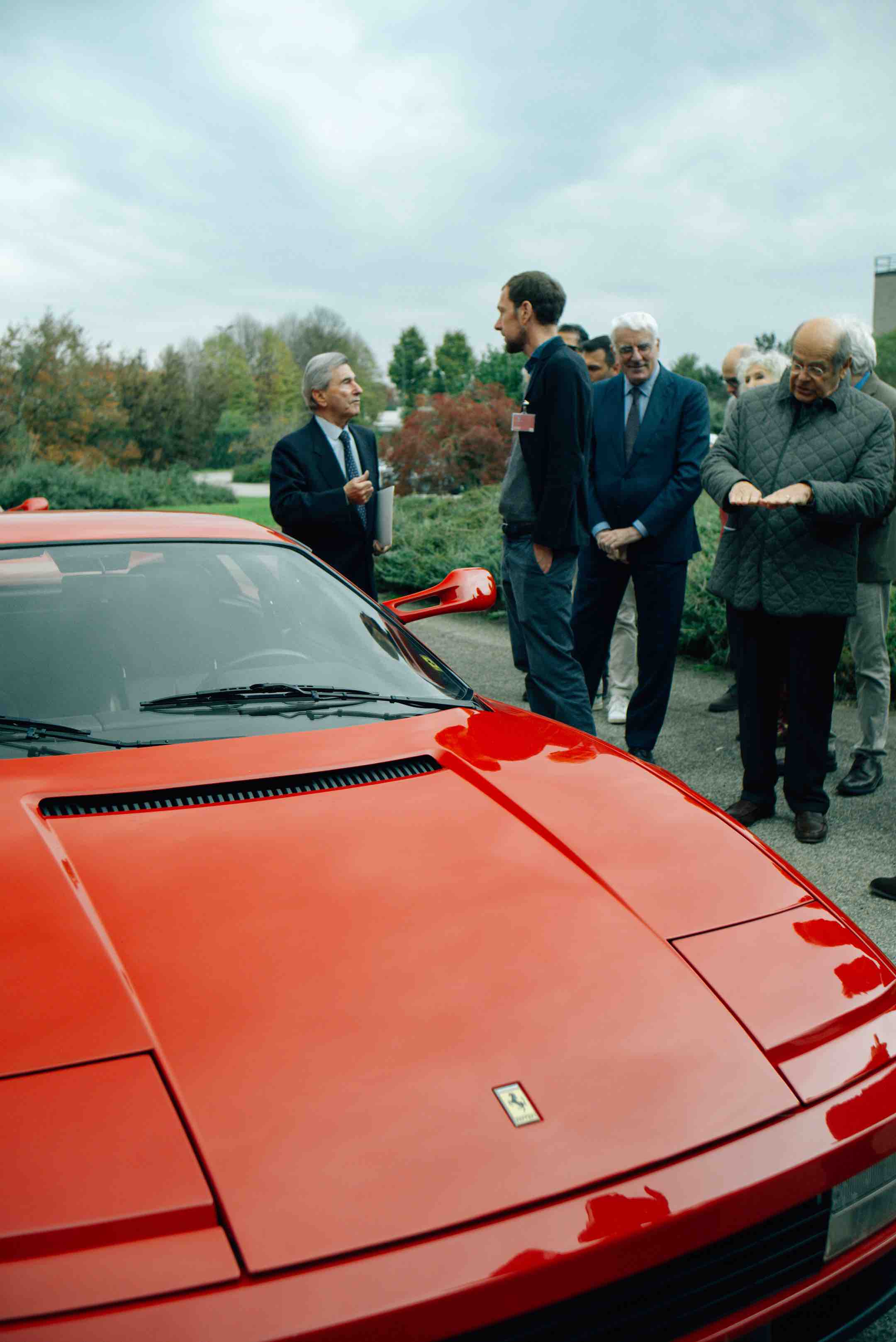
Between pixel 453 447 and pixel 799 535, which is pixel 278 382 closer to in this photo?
pixel 453 447

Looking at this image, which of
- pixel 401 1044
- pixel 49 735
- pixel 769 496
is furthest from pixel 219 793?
pixel 769 496

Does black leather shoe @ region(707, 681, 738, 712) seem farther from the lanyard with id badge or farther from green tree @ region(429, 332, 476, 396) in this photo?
green tree @ region(429, 332, 476, 396)

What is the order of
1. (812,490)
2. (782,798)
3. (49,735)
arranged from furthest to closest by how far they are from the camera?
(782,798), (812,490), (49,735)

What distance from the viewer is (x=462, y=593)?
3010 mm

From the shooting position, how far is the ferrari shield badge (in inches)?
50.7

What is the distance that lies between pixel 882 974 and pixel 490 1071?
77cm

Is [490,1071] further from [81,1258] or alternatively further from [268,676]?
[268,676]

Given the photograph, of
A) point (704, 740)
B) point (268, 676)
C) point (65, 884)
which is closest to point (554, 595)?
point (704, 740)

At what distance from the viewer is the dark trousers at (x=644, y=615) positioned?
501 cm

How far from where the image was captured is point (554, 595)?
467 centimetres

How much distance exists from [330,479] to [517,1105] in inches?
157

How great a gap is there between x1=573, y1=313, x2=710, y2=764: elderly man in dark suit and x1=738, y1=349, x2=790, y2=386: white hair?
0.85m

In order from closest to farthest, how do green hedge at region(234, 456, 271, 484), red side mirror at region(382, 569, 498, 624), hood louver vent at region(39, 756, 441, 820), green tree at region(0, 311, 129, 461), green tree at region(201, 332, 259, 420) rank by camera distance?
hood louver vent at region(39, 756, 441, 820), red side mirror at region(382, 569, 498, 624), green tree at region(0, 311, 129, 461), green hedge at region(234, 456, 271, 484), green tree at region(201, 332, 259, 420)

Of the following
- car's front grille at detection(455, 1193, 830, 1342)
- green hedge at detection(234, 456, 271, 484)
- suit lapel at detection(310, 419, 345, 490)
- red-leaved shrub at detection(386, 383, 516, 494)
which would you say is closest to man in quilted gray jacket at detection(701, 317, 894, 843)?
suit lapel at detection(310, 419, 345, 490)
